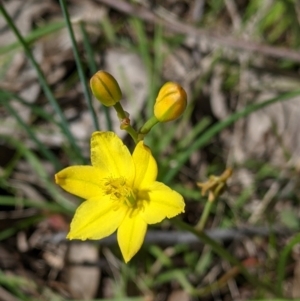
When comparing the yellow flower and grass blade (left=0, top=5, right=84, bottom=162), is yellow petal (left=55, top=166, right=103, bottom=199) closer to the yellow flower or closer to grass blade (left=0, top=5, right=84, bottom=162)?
the yellow flower

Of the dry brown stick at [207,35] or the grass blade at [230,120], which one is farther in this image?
the dry brown stick at [207,35]

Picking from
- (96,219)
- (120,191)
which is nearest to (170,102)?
(120,191)

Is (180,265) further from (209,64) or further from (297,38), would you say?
(297,38)

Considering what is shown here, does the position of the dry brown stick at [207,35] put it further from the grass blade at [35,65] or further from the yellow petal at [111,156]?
the yellow petal at [111,156]

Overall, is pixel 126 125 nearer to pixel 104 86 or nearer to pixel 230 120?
pixel 104 86

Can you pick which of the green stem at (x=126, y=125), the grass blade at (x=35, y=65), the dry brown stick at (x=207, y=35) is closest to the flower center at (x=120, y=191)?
the green stem at (x=126, y=125)

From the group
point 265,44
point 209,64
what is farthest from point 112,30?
point 265,44

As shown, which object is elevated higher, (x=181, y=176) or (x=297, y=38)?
(x=297, y=38)
